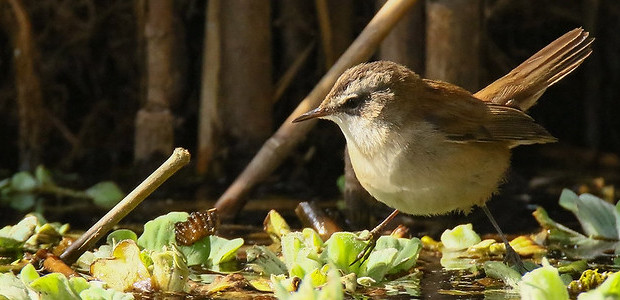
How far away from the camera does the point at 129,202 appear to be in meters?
3.66

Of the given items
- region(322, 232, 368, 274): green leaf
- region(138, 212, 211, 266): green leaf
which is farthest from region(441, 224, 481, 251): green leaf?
region(138, 212, 211, 266): green leaf

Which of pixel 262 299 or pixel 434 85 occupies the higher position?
pixel 434 85

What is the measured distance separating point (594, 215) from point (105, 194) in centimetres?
262

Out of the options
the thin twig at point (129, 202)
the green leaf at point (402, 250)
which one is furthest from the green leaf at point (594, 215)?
the thin twig at point (129, 202)

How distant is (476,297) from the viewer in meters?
3.56

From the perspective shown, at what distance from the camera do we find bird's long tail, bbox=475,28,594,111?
15.0ft

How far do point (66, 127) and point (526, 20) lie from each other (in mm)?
3189

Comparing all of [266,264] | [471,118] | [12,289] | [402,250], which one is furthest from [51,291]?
[471,118]

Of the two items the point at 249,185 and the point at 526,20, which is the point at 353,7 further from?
the point at 249,185

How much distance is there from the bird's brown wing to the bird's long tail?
0.72ft

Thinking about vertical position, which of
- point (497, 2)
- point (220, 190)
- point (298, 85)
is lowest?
point (220, 190)

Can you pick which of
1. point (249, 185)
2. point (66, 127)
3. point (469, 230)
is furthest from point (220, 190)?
point (469, 230)

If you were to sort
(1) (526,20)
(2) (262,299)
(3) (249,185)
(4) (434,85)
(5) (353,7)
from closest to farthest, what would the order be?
1. (2) (262,299)
2. (4) (434,85)
3. (3) (249,185)
4. (5) (353,7)
5. (1) (526,20)

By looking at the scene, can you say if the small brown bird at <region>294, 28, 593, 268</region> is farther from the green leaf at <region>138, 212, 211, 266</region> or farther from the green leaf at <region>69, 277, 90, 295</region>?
the green leaf at <region>69, 277, 90, 295</region>
